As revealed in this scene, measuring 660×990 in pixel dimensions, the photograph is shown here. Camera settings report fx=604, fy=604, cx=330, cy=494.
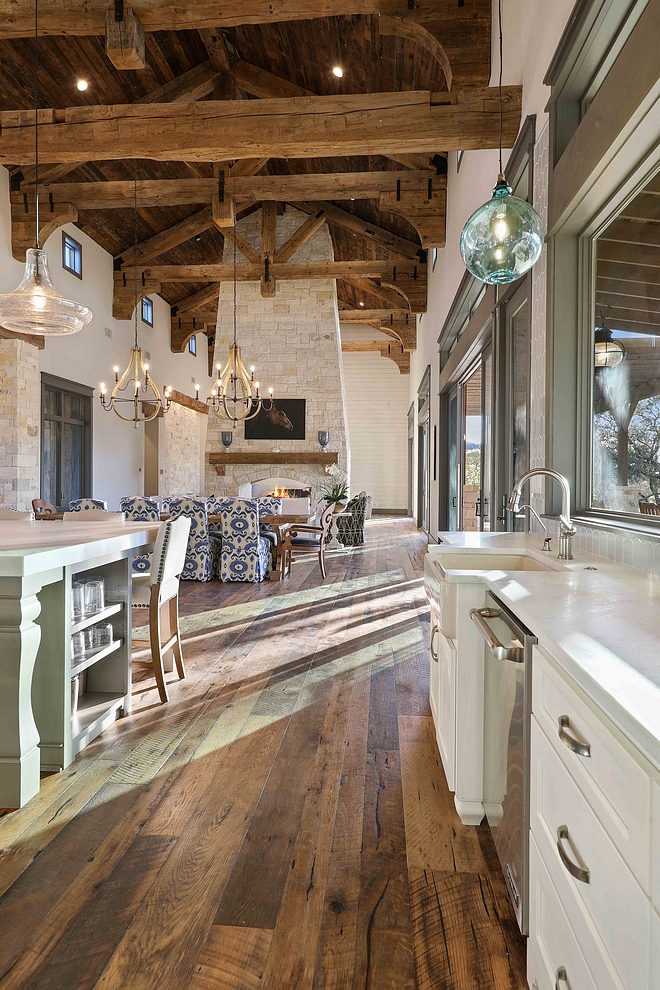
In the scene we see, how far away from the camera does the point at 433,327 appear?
8.20 meters

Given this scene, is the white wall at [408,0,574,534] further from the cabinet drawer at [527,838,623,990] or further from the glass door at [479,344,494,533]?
the cabinet drawer at [527,838,623,990]

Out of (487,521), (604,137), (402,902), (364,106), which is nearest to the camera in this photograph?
(402,902)

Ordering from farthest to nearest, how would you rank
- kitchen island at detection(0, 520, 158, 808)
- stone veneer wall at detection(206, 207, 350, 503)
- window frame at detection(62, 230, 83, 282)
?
1. stone veneer wall at detection(206, 207, 350, 503)
2. window frame at detection(62, 230, 83, 282)
3. kitchen island at detection(0, 520, 158, 808)

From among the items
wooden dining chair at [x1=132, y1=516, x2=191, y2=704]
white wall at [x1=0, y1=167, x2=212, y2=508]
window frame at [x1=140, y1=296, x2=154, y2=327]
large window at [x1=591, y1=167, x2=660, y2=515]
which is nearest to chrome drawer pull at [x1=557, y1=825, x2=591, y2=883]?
large window at [x1=591, y1=167, x2=660, y2=515]

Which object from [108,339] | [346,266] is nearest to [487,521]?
[346,266]

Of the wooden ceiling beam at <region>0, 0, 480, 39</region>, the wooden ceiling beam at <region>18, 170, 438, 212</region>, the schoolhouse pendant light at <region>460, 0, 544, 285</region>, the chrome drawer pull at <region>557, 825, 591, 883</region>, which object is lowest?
the chrome drawer pull at <region>557, 825, 591, 883</region>

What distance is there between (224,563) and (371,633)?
8.19 feet

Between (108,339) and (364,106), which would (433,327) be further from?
(108,339)

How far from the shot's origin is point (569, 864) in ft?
3.14

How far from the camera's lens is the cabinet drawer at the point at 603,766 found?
697 mm

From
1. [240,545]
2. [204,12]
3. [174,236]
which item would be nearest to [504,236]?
[204,12]

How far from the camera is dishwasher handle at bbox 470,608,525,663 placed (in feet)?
4.35

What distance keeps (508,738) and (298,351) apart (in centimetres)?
969

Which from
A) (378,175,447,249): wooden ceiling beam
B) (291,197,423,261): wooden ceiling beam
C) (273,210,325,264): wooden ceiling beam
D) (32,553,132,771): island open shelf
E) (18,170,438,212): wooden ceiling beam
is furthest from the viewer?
(273,210,325,264): wooden ceiling beam
